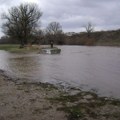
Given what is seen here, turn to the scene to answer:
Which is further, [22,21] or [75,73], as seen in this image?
[22,21]

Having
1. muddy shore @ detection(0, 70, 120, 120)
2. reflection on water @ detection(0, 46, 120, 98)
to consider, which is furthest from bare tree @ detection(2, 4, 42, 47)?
muddy shore @ detection(0, 70, 120, 120)

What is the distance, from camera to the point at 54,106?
35.2ft

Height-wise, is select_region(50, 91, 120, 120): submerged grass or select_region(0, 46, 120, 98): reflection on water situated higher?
select_region(50, 91, 120, 120): submerged grass

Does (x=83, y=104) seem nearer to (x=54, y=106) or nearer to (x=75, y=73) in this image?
(x=54, y=106)

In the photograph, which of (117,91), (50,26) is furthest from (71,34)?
(117,91)

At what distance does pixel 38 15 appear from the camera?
2950 inches

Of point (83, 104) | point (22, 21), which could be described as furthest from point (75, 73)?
point (22, 21)

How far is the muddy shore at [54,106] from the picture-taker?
9.41 metres

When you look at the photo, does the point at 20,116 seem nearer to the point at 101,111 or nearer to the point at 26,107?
the point at 26,107

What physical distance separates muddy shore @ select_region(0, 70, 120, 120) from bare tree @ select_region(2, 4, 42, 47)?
6023cm

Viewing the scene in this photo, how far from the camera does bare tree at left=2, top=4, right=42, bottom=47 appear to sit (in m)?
73.0

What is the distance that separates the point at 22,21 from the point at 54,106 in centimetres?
6363

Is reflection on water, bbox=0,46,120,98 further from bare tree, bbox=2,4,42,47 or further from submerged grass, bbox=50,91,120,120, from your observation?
bare tree, bbox=2,4,42,47

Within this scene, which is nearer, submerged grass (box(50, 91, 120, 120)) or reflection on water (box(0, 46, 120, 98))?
submerged grass (box(50, 91, 120, 120))
